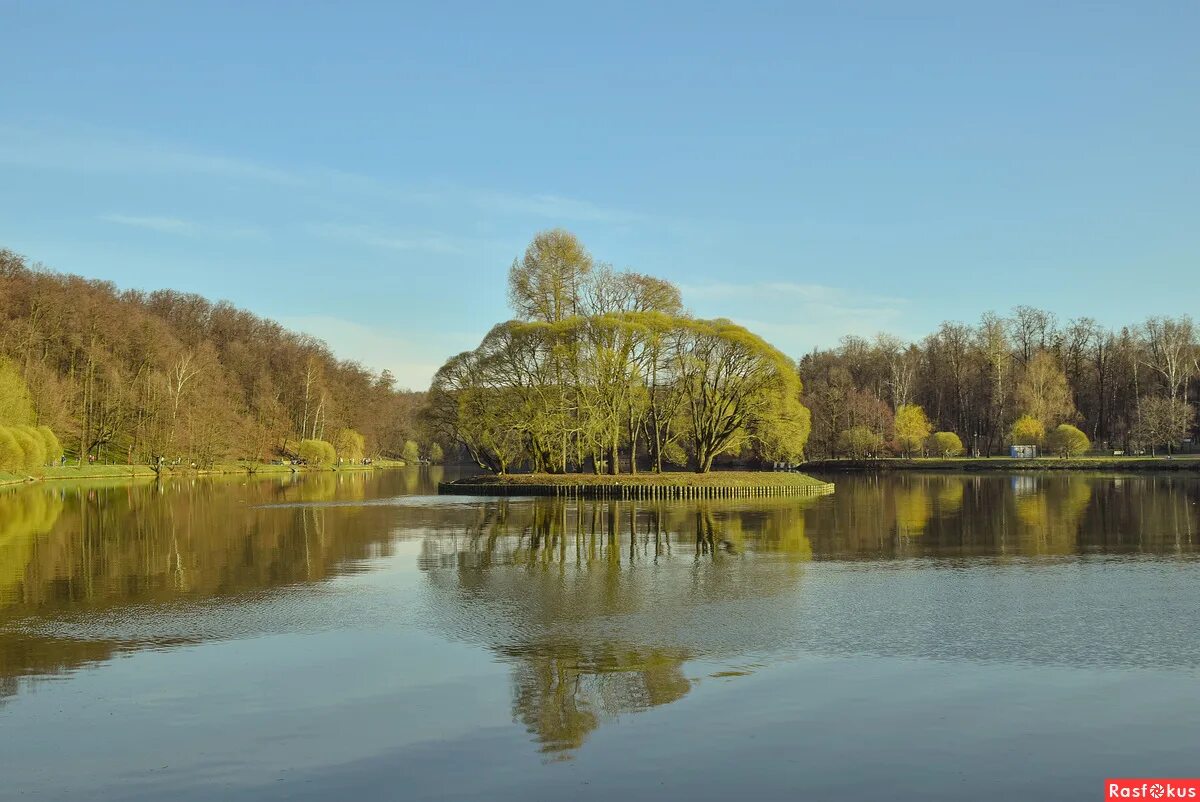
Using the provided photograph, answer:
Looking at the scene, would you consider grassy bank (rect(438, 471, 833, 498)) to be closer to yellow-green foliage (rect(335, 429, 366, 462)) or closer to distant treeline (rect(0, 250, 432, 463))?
distant treeline (rect(0, 250, 432, 463))

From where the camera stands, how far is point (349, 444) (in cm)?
12344

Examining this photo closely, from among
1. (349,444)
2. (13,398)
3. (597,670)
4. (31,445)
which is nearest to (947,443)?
(349,444)

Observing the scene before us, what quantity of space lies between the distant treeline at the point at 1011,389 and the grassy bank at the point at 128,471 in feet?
206

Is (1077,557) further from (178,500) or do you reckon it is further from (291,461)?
(291,461)

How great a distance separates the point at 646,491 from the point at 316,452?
6932cm

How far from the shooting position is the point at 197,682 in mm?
13523

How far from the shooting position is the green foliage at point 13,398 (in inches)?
2726

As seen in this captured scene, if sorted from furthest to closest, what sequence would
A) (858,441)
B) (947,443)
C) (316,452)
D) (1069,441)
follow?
(316,452) < (947,443) < (858,441) < (1069,441)

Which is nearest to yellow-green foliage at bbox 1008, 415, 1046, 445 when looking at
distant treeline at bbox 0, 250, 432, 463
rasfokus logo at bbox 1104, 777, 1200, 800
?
distant treeline at bbox 0, 250, 432, 463

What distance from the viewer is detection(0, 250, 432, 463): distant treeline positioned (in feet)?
282

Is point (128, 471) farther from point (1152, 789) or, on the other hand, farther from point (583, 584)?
point (1152, 789)

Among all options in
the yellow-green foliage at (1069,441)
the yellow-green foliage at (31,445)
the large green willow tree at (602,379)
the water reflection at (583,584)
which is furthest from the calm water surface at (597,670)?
the yellow-green foliage at (1069,441)

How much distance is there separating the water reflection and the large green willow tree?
52.1 ft

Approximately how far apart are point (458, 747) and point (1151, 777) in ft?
23.5
